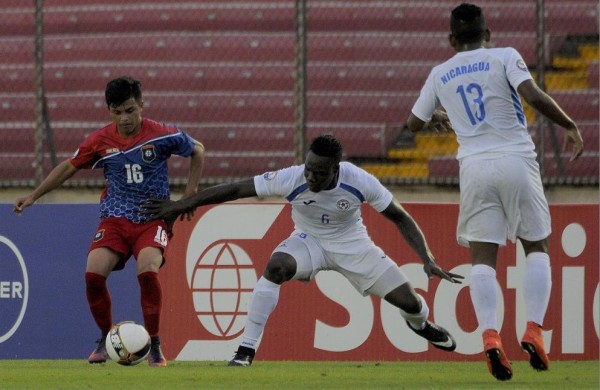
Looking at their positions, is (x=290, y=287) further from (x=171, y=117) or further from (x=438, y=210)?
(x=171, y=117)

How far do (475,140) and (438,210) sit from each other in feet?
9.95

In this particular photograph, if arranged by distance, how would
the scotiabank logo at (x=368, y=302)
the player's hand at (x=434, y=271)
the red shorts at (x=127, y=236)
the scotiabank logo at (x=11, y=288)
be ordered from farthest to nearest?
1. the scotiabank logo at (x=11, y=288)
2. the scotiabank logo at (x=368, y=302)
3. the red shorts at (x=127, y=236)
4. the player's hand at (x=434, y=271)

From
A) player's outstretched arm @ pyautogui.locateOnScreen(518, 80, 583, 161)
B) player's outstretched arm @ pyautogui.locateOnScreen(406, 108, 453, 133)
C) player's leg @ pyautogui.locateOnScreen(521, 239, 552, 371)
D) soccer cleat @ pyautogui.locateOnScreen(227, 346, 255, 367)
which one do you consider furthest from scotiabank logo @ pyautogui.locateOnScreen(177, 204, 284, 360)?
player's outstretched arm @ pyautogui.locateOnScreen(518, 80, 583, 161)

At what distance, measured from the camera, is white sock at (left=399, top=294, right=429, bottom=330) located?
816cm

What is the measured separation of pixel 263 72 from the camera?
13602mm

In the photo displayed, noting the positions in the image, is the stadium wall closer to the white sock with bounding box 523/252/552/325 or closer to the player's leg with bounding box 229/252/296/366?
the player's leg with bounding box 229/252/296/366

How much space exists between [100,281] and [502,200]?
2616mm

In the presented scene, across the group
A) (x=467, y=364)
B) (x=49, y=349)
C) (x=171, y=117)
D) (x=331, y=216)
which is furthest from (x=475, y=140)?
(x=171, y=117)

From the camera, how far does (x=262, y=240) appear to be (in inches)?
386

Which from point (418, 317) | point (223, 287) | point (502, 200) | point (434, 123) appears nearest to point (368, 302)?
point (223, 287)

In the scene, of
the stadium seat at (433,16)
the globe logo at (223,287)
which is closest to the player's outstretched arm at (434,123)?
the globe logo at (223,287)

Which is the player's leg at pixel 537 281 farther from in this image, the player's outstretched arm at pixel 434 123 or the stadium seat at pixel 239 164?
the stadium seat at pixel 239 164

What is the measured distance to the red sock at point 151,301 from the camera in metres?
8.01

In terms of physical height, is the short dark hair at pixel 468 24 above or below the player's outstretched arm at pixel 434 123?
above
